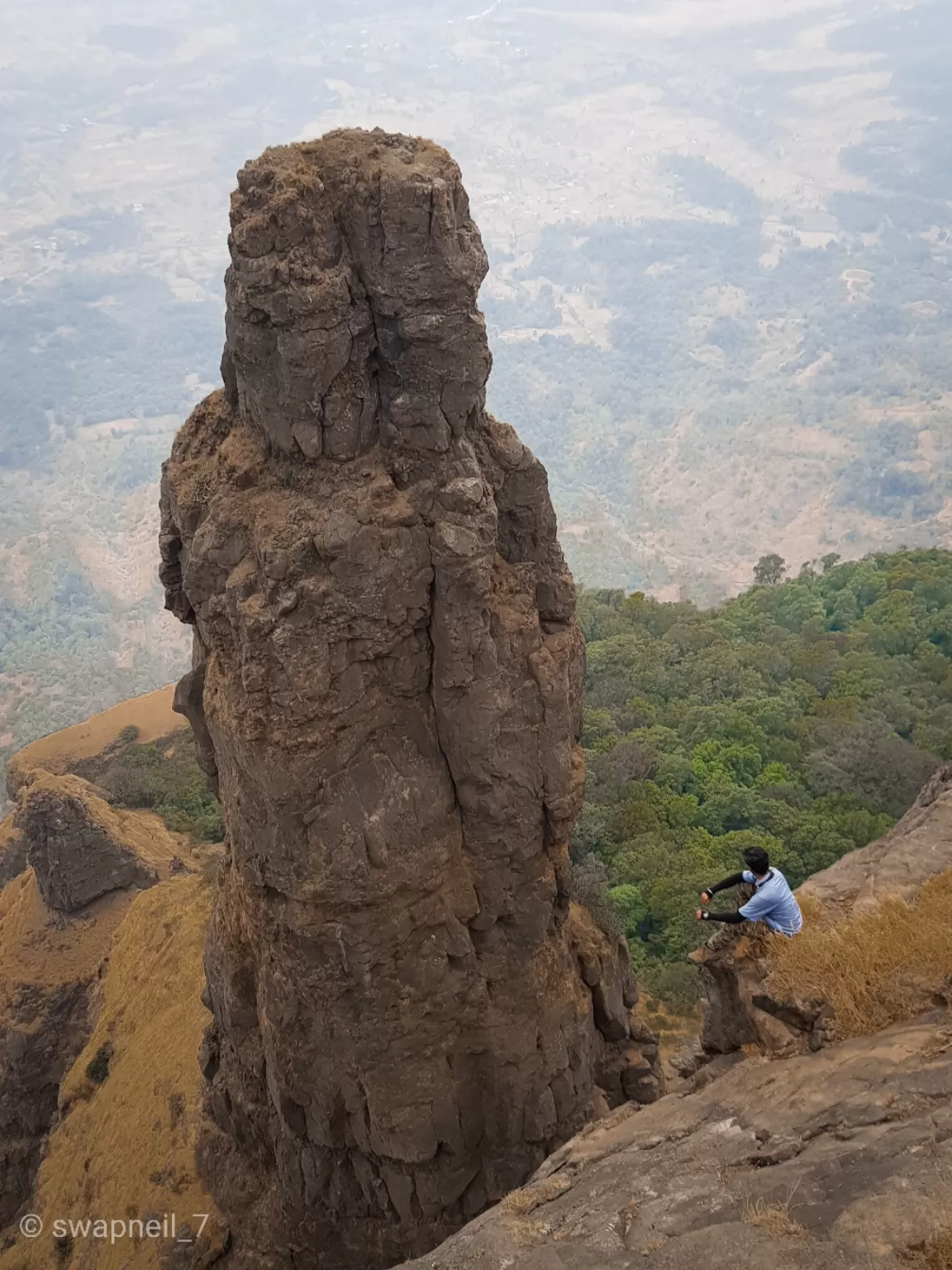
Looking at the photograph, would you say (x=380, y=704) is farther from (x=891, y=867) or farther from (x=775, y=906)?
(x=891, y=867)

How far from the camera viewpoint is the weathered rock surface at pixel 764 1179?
8.29 meters

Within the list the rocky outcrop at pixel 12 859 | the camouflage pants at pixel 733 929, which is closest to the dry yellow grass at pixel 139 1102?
the rocky outcrop at pixel 12 859

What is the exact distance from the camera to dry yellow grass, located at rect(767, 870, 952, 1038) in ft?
38.0

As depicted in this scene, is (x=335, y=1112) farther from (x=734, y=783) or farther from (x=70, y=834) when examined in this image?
(x=734, y=783)

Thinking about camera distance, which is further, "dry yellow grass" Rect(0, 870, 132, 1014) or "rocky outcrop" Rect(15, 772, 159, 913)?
"rocky outcrop" Rect(15, 772, 159, 913)

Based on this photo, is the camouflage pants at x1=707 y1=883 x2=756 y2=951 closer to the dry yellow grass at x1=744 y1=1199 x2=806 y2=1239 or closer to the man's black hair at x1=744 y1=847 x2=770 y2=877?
the man's black hair at x1=744 y1=847 x2=770 y2=877

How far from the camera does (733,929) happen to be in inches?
525

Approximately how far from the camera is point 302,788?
12.9m

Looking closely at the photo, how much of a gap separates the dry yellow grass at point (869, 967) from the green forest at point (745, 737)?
7.59 metres

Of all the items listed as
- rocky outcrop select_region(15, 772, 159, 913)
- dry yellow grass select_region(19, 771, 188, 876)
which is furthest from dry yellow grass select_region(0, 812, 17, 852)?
rocky outcrop select_region(15, 772, 159, 913)

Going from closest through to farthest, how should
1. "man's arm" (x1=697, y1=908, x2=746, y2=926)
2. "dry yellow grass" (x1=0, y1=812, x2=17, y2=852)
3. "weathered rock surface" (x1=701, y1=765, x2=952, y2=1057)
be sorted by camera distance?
1. "weathered rock surface" (x1=701, y1=765, x2=952, y2=1057)
2. "man's arm" (x1=697, y1=908, x2=746, y2=926)
3. "dry yellow grass" (x1=0, y1=812, x2=17, y2=852)

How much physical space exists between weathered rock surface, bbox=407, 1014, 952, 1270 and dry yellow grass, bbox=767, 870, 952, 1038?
44 cm

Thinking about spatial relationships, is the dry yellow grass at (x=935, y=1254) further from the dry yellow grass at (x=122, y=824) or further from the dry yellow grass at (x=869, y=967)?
the dry yellow grass at (x=122, y=824)

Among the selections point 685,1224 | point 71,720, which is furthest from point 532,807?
point 71,720
